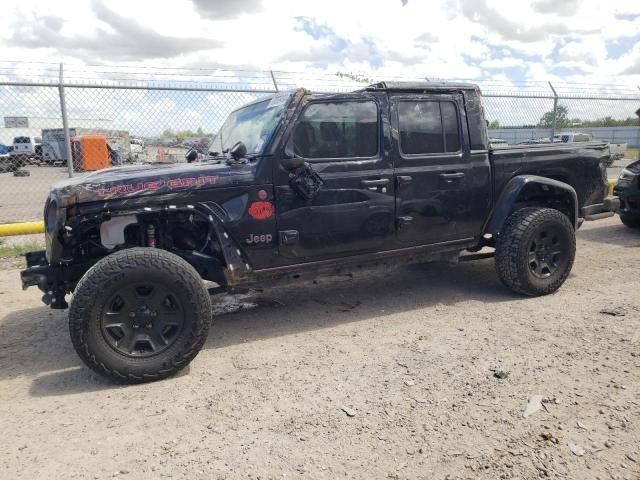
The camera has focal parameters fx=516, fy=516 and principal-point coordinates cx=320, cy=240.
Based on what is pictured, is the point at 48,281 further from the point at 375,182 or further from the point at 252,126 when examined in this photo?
the point at 375,182

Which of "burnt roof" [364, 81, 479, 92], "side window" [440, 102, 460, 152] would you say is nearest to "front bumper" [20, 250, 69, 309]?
"burnt roof" [364, 81, 479, 92]

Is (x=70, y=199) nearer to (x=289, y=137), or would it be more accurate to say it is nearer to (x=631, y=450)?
(x=289, y=137)

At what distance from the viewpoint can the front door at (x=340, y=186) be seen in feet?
13.7

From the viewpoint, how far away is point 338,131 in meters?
4.36

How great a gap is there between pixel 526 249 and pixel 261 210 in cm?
261

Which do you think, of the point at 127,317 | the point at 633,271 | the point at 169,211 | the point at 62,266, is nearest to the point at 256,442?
the point at 127,317

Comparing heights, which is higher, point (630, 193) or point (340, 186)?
point (340, 186)

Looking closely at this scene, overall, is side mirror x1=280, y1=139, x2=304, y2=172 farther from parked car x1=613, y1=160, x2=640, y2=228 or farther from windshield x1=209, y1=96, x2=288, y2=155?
parked car x1=613, y1=160, x2=640, y2=228

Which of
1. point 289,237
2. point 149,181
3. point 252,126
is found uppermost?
point 252,126

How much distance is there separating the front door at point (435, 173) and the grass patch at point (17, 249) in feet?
18.1

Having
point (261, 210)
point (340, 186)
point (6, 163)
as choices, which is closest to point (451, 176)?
point (340, 186)

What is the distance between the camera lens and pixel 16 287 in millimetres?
5855

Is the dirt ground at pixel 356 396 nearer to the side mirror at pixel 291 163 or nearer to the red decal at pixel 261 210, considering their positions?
the red decal at pixel 261 210

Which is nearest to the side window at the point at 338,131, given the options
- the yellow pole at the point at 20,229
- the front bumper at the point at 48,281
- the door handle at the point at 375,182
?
the door handle at the point at 375,182
